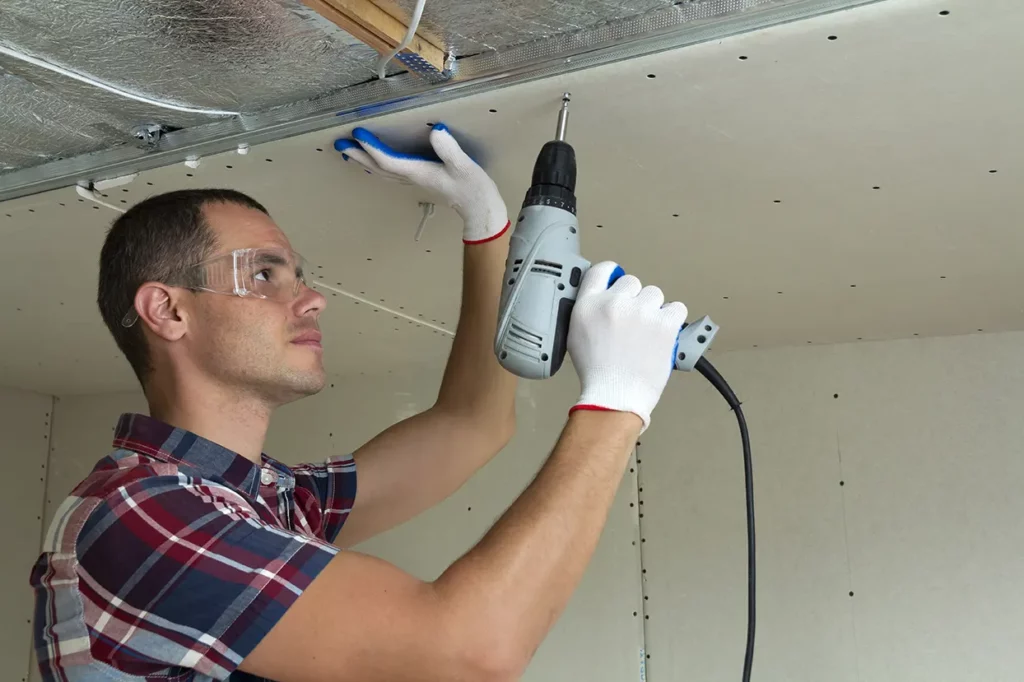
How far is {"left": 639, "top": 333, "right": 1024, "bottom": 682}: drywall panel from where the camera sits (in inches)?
75.1

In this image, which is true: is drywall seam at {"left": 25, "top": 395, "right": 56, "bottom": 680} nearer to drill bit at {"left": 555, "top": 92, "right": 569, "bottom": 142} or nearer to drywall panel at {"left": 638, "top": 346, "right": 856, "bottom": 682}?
drywall panel at {"left": 638, "top": 346, "right": 856, "bottom": 682}

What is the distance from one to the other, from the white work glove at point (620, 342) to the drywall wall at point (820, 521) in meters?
1.20

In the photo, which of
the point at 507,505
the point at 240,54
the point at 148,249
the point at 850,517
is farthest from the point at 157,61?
the point at 850,517

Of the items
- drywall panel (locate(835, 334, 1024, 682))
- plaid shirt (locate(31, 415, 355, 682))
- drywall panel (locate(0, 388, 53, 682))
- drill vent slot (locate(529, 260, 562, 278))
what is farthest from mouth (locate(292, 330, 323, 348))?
drywall panel (locate(0, 388, 53, 682))

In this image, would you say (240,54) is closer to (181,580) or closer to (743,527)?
(181,580)

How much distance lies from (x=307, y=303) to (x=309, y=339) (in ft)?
0.17

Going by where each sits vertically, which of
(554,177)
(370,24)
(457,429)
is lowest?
(457,429)

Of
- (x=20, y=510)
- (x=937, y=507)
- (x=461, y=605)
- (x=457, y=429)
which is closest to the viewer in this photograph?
(x=461, y=605)

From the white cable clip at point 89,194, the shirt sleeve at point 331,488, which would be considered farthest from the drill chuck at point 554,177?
the white cable clip at point 89,194

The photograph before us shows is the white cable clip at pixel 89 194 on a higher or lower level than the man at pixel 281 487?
higher

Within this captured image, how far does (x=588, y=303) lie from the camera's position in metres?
1.02

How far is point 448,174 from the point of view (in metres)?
1.20

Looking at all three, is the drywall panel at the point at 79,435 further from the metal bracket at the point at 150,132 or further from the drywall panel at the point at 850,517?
the metal bracket at the point at 150,132

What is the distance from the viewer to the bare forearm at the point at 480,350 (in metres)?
1.32
